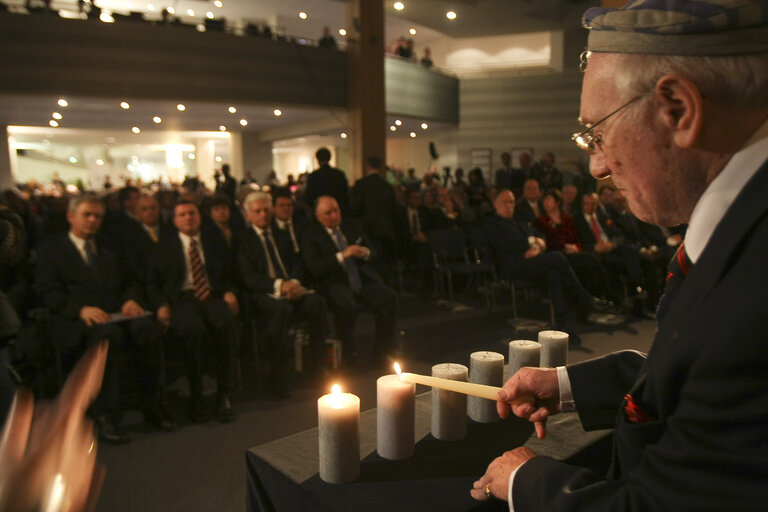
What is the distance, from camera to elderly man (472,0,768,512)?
0.56 m

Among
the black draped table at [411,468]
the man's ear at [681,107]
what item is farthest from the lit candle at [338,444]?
the man's ear at [681,107]

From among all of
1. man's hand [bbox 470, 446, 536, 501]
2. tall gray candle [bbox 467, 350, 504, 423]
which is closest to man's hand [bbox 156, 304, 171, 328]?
tall gray candle [bbox 467, 350, 504, 423]

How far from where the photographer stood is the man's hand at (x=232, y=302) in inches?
145

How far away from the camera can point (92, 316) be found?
3176 millimetres

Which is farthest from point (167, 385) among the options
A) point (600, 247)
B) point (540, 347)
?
point (600, 247)

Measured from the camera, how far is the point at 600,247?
219 inches

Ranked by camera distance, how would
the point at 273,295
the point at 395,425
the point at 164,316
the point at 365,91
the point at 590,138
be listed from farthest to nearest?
the point at 365,91
the point at 273,295
the point at 164,316
the point at 395,425
the point at 590,138

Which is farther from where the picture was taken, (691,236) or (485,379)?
(485,379)

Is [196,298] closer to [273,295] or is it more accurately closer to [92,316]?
[273,295]

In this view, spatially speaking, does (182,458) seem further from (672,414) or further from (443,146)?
(443,146)

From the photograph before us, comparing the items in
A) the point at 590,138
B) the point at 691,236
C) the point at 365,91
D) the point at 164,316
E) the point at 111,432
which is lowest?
the point at 111,432

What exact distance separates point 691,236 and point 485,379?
912 millimetres

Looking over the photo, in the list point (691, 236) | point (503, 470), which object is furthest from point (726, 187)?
point (503, 470)

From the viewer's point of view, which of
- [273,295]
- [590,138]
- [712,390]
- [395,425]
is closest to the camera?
[712,390]
